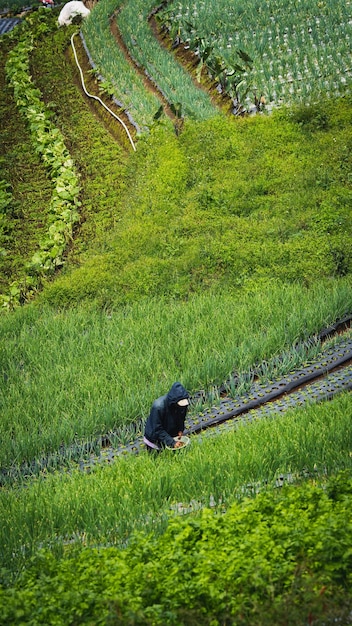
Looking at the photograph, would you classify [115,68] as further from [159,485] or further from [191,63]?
[159,485]

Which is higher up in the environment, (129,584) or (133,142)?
(133,142)

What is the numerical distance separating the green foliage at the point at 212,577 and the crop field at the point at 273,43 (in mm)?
8958

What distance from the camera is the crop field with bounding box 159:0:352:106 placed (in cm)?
1277

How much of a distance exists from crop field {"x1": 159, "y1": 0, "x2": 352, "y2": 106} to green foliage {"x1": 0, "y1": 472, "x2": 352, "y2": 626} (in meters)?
8.96

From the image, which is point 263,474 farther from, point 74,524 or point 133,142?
point 133,142

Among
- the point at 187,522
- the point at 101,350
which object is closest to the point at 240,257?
the point at 101,350

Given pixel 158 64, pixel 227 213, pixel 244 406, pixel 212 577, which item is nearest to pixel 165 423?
pixel 244 406

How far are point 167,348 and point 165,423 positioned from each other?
1.52 meters

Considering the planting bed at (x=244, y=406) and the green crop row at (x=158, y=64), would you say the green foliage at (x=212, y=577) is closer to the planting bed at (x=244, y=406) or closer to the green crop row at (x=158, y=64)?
the planting bed at (x=244, y=406)

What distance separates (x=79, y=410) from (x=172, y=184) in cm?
471

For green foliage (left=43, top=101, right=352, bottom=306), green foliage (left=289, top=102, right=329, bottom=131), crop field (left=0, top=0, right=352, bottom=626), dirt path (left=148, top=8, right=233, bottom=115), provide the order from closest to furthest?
crop field (left=0, top=0, right=352, bottom=626), green foliage (left=43, top=101, right=352, bottom=306), green foliage (left=289, top=102, right=329, bottom=131), dirt path (left=148, top=8, right=233, bottom=115)

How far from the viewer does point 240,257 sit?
9109 millimetres

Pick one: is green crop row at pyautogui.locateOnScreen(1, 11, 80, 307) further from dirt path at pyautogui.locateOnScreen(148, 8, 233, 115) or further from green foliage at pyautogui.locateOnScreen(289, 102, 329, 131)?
green foliage at pyautogui.locateOnScreen(289, 102, 329, 131)

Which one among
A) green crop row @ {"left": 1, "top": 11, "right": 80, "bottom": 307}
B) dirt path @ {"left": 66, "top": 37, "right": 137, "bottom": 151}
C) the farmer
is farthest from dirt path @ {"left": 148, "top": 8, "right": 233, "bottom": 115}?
the farmer
